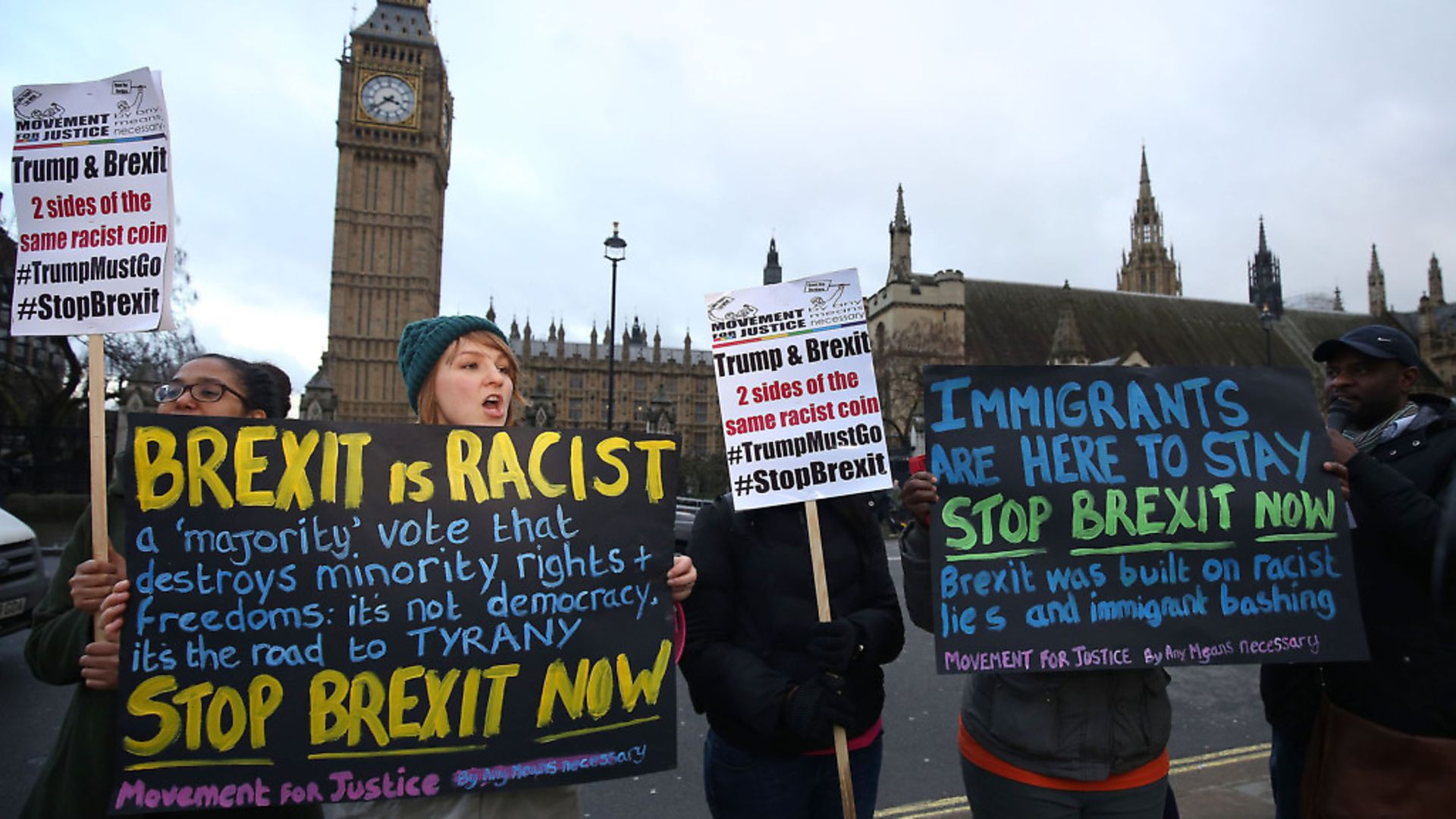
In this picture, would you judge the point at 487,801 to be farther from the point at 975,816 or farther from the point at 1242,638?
the point at 1242,638

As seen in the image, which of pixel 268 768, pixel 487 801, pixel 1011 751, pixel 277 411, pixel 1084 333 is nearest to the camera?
pixel 268 768

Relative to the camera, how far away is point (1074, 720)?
105 inches

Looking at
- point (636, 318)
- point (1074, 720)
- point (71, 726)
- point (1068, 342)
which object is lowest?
point (1074, 720)

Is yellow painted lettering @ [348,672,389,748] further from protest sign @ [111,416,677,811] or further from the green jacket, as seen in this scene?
the green jacket

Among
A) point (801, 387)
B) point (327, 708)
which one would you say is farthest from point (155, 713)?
point (801, 387)

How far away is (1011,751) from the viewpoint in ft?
8.79

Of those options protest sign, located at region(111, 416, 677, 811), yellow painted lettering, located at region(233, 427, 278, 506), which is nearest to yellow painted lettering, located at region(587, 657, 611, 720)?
protest sign, located at region(111, 416, 677, 811)

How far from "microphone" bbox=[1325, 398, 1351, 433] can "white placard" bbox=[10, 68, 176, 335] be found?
441 cm

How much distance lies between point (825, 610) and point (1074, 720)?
980 mm

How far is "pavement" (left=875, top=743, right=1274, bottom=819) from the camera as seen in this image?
400cm

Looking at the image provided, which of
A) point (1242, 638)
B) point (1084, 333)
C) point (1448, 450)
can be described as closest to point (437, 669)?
point (1242, 638)

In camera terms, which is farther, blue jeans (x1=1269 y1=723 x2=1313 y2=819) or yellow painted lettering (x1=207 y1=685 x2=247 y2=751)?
blue jeans (x1=1269 y1=723 x2=1313 y2=819)

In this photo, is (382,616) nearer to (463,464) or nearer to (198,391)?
(463,464)

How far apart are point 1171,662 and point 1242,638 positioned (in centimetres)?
33
